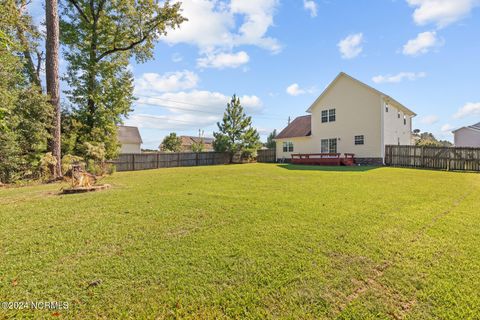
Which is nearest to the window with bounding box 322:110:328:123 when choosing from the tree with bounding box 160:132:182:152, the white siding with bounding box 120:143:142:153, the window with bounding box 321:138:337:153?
the window with bounding box 321:138:337:153

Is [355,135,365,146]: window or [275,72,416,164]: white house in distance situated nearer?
Result: [275,72,416,164]: white house in distance

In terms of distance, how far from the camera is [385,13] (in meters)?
9.84

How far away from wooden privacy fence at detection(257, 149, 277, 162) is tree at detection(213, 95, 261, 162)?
2.64m

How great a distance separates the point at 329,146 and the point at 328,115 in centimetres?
273

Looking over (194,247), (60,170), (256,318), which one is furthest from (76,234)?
(60,170)

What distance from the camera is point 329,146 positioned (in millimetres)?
20016

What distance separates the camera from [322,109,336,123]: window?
64.3 ft

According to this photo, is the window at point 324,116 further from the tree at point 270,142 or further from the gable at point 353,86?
the tree at point 270,142

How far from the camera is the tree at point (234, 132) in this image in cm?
2406

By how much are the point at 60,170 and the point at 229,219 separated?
9970mm

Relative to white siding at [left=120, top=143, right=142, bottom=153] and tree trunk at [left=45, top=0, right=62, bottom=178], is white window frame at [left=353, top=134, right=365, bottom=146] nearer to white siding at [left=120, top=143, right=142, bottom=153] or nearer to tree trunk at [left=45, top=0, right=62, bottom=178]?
tree trunk at [left=45, top=0, right=62, bottom=178]

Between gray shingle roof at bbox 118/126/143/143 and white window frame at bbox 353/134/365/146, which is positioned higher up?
gray shingle roof at bbox 118/126/143/143

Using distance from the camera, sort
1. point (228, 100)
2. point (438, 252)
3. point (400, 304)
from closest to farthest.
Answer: point (400, 304) < point (438, 252) < point (228, 100)

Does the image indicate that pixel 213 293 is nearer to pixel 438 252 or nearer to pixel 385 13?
pixel 438 252
